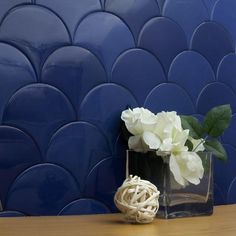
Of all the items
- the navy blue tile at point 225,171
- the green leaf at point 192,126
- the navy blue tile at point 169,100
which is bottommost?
the navy blue tile at point 225,171

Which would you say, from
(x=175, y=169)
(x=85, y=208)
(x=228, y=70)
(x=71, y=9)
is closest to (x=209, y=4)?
(x=228, y=70)

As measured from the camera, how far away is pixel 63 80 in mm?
955

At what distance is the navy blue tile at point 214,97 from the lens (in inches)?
44.6

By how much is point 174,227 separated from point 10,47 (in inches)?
18.1

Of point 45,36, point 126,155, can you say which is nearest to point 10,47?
point 45,36

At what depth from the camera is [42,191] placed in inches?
36.2

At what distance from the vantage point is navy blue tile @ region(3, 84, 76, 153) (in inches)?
35.9

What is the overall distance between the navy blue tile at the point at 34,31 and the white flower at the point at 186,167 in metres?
0.33

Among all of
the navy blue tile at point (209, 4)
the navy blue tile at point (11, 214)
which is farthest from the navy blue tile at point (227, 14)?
the navy blue tile at point (11, 214)

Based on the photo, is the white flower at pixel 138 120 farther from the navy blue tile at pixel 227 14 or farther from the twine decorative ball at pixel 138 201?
the navy blue tile at pixel 227 14

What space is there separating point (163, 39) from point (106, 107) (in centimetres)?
22

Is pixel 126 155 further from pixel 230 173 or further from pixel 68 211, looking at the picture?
pixel 230 173

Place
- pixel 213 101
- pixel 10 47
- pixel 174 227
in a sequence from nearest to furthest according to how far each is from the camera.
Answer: pixel 174 227, pixel 10 47, pixel 213 101

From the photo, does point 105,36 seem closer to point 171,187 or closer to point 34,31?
point 34,31
